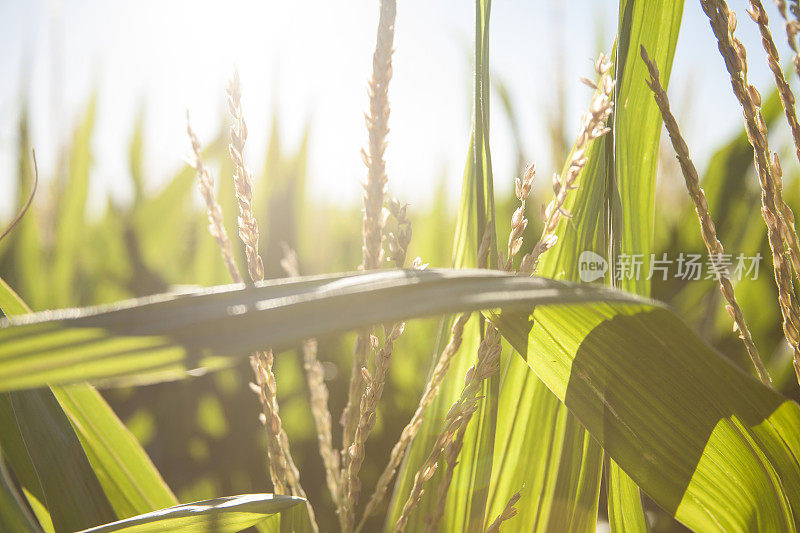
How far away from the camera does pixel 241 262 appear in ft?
3.18

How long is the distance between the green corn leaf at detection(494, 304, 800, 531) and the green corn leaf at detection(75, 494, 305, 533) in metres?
0.16

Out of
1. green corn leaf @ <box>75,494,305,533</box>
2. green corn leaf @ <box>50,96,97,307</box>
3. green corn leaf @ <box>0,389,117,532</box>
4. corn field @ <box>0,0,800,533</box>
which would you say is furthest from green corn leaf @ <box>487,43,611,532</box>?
green corn leaf @ <box>50,96,97,307</box>

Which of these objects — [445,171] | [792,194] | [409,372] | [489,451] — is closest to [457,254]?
[489,451]

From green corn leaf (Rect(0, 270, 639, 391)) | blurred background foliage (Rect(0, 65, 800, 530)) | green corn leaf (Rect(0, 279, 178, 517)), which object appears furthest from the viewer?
blurred background foliage (Rect(0, 65, 800, 530))

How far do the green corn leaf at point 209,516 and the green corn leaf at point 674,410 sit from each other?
164 millimetres

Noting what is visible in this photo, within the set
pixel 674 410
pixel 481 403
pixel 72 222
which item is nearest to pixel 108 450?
pixel 481 403

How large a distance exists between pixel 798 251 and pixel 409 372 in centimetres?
62

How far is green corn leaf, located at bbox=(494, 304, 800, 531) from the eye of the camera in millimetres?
262

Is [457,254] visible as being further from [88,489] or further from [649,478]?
[88,489]

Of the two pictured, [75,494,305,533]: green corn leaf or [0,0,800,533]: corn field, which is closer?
[0,0,800,533]: corn field

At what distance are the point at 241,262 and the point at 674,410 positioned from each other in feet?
Result: 2.70

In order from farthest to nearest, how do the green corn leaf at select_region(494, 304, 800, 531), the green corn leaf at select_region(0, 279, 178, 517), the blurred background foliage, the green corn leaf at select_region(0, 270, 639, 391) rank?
the blurred background foliage → the green corn leaf at select_region(0, 279, 178, 517) → the green corn leaf at select_region(494, 304, 800, 531) → the green corn leaf at select_region(0, 270, 639, 391)

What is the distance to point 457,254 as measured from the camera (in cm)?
43

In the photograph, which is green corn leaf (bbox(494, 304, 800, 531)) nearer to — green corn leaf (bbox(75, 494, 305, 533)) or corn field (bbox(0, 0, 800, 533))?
corn field (bbox(0, 0, 800, 533))
